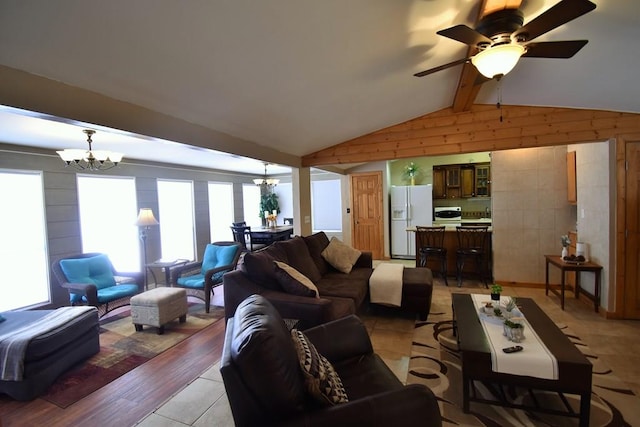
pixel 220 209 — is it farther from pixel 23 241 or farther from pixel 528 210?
pixel 528 210

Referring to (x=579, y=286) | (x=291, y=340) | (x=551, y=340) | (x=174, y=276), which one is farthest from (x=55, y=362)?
(x=579, y=286)

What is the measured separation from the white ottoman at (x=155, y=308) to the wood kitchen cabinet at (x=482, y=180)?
20.6 ft

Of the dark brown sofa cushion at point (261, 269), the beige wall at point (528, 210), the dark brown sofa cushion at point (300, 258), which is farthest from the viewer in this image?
the beige wall at point (528, 210)

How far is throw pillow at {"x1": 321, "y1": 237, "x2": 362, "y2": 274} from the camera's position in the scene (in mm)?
4109

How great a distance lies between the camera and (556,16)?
64.6 inches

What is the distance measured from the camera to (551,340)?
2.02 metres

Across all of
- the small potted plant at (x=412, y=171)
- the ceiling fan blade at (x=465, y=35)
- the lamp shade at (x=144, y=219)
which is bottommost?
the lamp shade at (x=144, y=219)

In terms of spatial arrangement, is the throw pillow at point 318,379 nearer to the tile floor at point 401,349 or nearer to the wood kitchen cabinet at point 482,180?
the tile floor at point 401,349

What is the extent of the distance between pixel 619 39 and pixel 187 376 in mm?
4246

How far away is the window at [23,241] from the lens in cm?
376

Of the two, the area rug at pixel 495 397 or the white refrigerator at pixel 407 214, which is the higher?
the white refrigerator at pixel 407 214

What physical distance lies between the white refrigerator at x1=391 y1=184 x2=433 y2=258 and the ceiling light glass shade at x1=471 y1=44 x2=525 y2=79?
4.83 meters

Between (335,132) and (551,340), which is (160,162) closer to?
A: (335,132)

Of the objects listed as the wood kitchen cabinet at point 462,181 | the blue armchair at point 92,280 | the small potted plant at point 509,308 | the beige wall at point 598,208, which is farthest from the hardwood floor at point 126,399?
the wood kitchen cabinet at point 462,181
